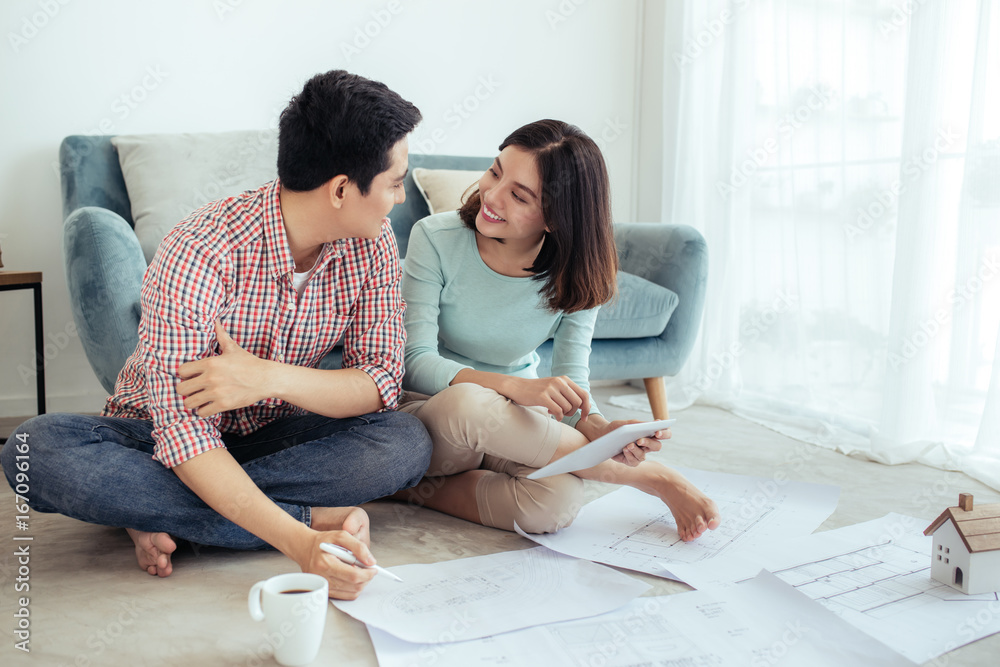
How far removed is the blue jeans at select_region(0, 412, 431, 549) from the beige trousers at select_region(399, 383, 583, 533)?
0.06 metres

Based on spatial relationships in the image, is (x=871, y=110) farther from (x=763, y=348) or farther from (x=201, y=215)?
(x=201, y=215)

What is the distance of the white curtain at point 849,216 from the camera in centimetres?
178

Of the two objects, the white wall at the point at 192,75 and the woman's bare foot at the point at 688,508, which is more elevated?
the white wall at the point at 192,75

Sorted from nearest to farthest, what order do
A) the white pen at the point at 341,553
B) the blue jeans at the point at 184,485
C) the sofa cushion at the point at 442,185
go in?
the white pen at the point at 341,553 → the blue jeans at the point at 184,485 → the sofa cushion at the point at 442,185

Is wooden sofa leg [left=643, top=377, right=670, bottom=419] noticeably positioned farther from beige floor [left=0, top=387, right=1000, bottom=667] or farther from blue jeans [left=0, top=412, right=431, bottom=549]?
blue jeans [left=0, top=412, right=431, bottom=549]

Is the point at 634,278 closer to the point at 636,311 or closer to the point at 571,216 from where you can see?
the point at 636,311

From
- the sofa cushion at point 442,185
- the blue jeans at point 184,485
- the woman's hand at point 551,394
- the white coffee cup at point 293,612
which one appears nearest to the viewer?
the white coffee cup at point 293,612

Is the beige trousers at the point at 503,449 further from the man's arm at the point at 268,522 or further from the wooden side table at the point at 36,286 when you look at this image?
the wooden side table at the point at 36,286

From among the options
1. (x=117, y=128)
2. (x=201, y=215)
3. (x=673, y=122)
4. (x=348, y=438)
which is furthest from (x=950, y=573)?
(x=117, y=128)

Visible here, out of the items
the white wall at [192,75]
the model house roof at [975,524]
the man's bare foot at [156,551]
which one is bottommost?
the man's bare foot at [156,551]

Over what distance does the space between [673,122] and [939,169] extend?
42.3 inches

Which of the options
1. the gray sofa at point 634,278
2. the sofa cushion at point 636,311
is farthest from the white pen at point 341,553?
the sofa cushion at point 636,311

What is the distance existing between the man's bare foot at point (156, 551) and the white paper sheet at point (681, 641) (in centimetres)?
36

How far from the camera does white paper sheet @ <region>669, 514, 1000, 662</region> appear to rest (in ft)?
3.26
